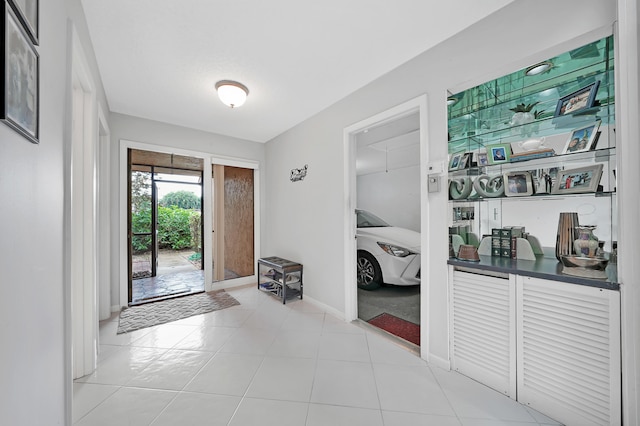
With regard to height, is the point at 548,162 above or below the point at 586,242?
above

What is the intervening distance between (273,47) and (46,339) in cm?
219

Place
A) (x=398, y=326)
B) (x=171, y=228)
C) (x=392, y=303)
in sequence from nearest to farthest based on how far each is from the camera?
(x=398, y=326)
(x=392, y=303)
(x=171, y=228)

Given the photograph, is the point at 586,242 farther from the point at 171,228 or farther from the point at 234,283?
the point at 171,228

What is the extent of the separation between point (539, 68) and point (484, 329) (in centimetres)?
174

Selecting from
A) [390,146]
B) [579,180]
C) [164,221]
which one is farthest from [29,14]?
[164,221]

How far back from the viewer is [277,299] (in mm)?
3451

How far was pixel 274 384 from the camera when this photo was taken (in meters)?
1.72

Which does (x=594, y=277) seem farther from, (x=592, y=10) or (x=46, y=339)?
(x=46, y=339)

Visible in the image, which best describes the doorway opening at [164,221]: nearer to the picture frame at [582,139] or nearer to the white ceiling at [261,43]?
the white ceiling at [261,43]

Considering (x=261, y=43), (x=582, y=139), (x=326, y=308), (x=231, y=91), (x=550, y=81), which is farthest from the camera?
(x=326, y=308)

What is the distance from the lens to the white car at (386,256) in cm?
322

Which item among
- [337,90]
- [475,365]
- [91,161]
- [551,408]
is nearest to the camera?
[551,408]

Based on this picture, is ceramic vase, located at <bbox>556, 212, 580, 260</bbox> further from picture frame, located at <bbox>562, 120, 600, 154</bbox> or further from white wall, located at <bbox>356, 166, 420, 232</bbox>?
white wall, located at <bbox>356, 166, 420, 232</bbox>

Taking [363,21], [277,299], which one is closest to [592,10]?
[363,21]
